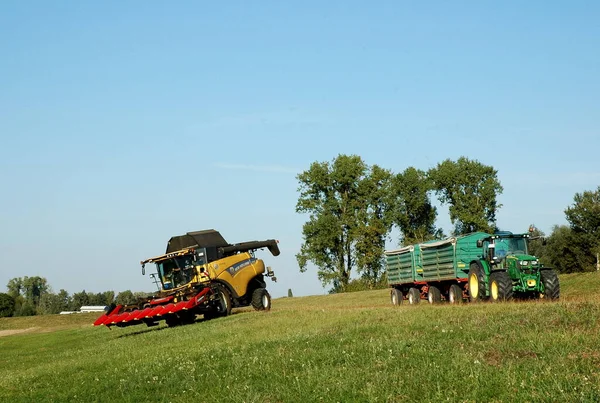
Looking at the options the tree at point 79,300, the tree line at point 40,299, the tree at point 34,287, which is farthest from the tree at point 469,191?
the tree at point 34,287

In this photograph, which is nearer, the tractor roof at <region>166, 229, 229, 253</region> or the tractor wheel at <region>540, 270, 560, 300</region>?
the tractor wheel at <region>540, 270, 560, 300</region>

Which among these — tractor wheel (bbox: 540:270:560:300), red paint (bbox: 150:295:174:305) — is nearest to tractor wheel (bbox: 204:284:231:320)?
red paint (bbox: 150:295:174:305)

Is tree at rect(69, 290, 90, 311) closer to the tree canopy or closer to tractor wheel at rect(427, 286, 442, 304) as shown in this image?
the tree canopy

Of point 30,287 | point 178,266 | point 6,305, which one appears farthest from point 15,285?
point 178,266

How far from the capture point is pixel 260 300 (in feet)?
123

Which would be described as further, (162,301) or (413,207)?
(413,207)

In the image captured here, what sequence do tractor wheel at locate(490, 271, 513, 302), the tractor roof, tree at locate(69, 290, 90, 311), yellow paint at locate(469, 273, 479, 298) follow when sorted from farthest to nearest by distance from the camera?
tree at locate(69, 290, 90, 311) < the tractor roof < yellow paint at locate(469, 273, 479, 298) < tractor wheel at locate(490, 271, 513, 302)

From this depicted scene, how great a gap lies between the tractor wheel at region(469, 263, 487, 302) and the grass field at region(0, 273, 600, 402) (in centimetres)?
741

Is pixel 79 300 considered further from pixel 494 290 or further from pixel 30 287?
pixel 494 290

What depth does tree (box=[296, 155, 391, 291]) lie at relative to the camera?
8800 cm

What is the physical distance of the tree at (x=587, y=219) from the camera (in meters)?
85.6

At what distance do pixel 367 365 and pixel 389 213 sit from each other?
252 feet

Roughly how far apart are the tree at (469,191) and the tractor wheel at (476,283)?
55.4 m

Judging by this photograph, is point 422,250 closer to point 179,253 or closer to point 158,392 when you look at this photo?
point 179,253
